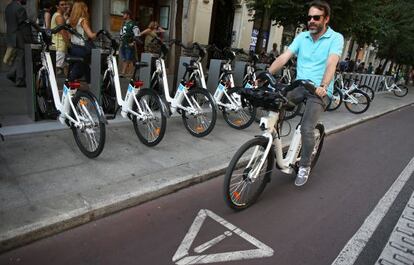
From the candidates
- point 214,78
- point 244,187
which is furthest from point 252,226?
point 214,78

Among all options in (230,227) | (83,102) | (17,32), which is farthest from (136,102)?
(17,32)

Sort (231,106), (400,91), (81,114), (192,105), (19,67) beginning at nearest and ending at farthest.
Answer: (81,114)
(192,105)
(231,106)
(19,67)
(400,91)

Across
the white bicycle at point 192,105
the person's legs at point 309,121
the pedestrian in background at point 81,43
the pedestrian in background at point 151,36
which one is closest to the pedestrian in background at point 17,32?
the pedestrian in background at point 81,43

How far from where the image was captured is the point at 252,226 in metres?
3.39

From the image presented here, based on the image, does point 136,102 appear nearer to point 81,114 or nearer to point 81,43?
point 81,114

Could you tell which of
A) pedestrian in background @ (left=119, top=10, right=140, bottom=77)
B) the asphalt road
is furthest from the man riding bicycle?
pedestrian in background @ (left=119, top=10, right=140, bottom=77)

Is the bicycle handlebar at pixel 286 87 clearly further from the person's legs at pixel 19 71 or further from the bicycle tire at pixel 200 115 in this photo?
the person's legs at pixel 19 71

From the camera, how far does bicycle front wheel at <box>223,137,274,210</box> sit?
3.34 m

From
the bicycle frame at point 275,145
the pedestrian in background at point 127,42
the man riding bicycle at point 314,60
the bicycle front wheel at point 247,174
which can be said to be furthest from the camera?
the pedestrian in background at point 127,42

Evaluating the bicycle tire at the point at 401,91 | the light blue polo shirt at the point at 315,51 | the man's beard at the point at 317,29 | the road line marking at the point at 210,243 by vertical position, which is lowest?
the bicycle tire at the point at 401,91

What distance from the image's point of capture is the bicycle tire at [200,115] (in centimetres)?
528

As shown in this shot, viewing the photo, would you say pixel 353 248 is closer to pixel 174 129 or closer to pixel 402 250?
pixel 402 250

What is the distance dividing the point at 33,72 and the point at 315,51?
382 centimetres

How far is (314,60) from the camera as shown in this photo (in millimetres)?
3949
